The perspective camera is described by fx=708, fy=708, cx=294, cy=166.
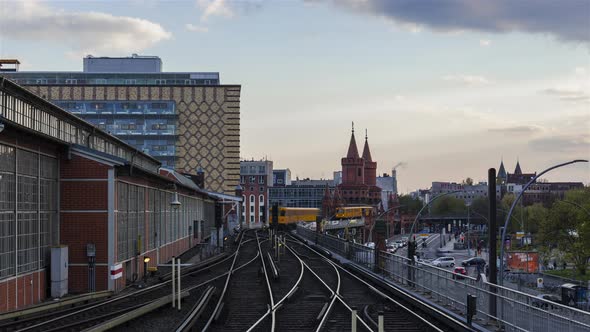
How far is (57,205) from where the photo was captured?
2994 cm

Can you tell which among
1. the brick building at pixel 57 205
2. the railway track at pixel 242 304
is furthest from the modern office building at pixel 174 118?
the railway track at pixel 242 304

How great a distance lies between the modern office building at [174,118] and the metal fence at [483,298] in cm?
7479

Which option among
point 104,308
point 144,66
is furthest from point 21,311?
point 144,66

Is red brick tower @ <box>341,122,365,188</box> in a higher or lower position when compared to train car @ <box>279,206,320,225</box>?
higher

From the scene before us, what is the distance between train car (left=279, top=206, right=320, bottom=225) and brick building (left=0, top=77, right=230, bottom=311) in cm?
6809

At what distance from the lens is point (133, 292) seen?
30.0 meters

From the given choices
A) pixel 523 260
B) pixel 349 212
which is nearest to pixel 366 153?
pixel 349 212

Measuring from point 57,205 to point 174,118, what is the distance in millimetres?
84652

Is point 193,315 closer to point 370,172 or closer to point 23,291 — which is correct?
point 23,291

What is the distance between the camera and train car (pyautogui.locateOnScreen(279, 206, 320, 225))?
109 m

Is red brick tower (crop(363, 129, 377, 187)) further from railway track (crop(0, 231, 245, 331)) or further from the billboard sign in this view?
railway track (crop(0, 231, 245, 331))

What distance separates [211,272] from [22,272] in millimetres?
17078

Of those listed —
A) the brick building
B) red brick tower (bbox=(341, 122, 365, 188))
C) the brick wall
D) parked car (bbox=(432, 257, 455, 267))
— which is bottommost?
parked car (bbox=(432, 257, 455, 267))

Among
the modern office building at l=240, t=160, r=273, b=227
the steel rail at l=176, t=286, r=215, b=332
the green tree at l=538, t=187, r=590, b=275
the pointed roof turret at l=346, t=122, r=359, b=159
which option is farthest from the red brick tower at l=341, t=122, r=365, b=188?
the steel rail at l=176, t=286, r=215, b=332
